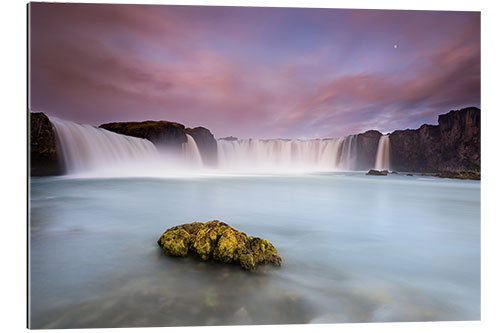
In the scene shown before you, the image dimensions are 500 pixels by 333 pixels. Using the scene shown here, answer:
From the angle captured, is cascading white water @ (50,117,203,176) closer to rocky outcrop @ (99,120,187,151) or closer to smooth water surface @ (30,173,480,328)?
rocky outcrop @ (99,120,187,151)

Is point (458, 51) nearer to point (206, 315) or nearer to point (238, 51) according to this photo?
point (238, 51)

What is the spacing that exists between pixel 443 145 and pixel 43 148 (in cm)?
929

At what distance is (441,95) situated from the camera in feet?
9.95

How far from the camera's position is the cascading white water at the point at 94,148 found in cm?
467

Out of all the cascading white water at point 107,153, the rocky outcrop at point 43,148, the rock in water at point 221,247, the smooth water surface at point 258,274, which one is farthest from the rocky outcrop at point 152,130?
the rock in water at point 221,247

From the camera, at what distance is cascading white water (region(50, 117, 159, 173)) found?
4669 millimetres

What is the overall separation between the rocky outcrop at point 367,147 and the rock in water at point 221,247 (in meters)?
4.50

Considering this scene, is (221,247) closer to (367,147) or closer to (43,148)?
(43,148)

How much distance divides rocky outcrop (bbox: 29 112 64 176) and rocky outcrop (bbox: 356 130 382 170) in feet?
18.1

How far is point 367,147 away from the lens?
831cm

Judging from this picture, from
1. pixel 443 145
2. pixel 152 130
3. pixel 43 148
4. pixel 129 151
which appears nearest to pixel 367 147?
pixel 443 145

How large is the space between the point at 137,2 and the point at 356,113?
362 cm

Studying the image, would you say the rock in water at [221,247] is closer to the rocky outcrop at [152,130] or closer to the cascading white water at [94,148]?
the rocky outcrop at [152,130]
